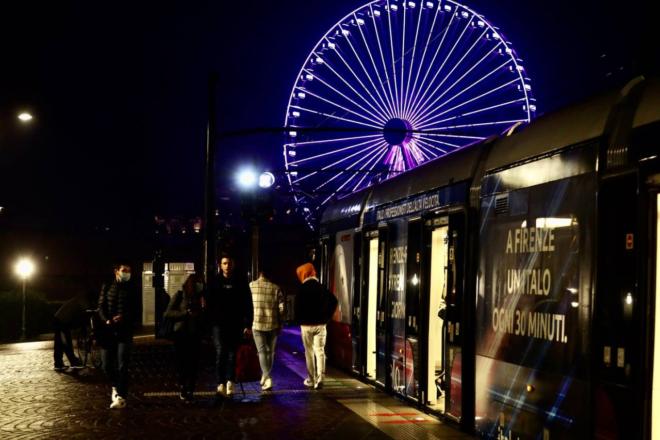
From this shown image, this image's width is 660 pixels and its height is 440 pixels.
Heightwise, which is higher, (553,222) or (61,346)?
(553,222)

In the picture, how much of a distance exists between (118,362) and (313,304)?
281 centimetres

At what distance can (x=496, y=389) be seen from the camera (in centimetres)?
762

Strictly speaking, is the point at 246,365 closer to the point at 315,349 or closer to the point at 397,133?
the point at 315,349

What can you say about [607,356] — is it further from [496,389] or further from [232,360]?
[232,360]

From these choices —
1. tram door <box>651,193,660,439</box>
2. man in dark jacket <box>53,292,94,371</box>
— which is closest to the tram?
tram door <box>651,193,660,439</box>

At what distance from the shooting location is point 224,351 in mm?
11664

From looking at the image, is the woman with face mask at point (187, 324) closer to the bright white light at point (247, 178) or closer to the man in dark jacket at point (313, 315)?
the man in dark jacket at point (313, 315)

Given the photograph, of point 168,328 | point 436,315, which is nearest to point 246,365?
point 168,328

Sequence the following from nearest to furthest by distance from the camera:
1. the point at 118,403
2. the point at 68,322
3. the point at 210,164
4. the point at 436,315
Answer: the point at 436,315 < the point at 118,403 < the point at 68,322 < the point at 210,164

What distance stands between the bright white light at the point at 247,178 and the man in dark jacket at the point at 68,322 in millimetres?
4078

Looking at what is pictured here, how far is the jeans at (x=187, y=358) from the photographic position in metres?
11.6

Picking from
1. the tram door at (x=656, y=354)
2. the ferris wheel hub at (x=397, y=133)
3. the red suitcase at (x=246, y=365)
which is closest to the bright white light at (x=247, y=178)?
the ferris wheel hub at (x=397, y=133)

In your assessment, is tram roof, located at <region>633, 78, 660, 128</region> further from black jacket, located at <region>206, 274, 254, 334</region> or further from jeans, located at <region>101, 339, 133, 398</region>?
jeans, located at <region>101, 339, 133, 398</region>

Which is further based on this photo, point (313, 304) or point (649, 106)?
point (313, 304)
